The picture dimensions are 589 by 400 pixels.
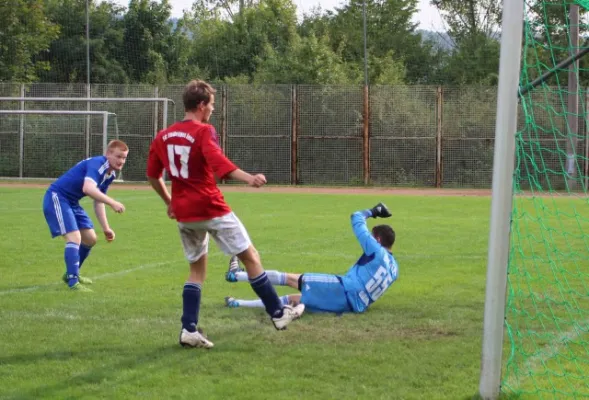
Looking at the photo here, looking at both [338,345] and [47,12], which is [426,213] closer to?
[338,345]

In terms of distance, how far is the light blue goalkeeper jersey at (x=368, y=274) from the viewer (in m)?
7.04

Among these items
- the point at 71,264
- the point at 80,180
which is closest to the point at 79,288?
the point at 71,264

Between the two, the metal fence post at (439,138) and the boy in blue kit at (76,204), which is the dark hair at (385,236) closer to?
the boy in blue kit at (76,204)

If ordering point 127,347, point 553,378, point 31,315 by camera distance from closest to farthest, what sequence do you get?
point 553,378, point 127,347, point 31,315

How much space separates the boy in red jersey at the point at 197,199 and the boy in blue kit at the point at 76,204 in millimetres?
2291

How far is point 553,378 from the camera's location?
5.18 meters

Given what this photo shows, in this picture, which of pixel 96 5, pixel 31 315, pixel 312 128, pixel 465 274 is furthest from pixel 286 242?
pixel 96 5

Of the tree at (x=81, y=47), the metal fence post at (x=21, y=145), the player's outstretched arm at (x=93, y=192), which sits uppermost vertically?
the tree at (x=81, y=47)

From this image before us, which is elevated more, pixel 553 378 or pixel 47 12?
pixel 47 12

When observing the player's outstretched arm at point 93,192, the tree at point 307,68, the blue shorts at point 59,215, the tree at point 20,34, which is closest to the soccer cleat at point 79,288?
the blue shorts at point 59,215

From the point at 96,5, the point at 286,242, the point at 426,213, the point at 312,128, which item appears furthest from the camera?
the point at 96,5

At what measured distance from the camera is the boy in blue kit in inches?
334

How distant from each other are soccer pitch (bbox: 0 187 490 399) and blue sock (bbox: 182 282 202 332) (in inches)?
7.0

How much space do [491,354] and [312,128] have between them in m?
24.6
